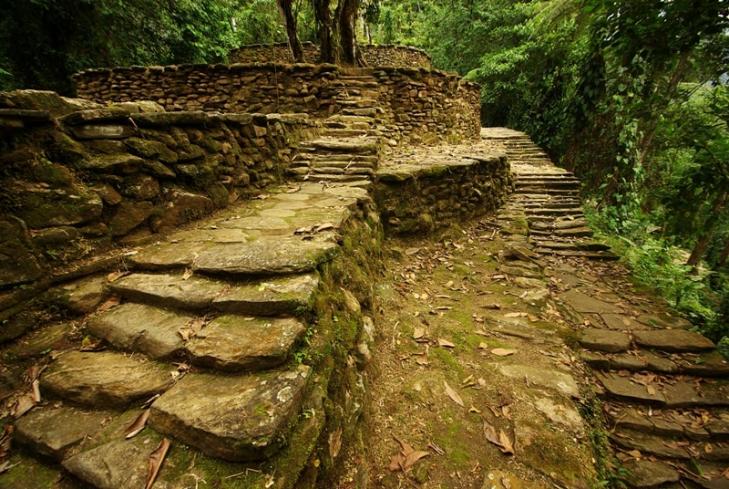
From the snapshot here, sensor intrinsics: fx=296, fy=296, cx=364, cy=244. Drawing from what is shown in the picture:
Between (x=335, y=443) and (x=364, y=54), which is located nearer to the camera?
(x=335, y=443)

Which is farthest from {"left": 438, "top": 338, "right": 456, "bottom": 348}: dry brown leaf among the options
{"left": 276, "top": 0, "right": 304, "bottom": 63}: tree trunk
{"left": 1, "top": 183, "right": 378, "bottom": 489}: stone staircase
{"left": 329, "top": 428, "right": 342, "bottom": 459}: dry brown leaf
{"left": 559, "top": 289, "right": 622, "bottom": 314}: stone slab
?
{"left": 276, "top": 0, "right": 304, "bottom": 63}: tree trunk

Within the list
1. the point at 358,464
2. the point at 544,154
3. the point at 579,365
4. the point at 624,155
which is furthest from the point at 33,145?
the point at 544,154

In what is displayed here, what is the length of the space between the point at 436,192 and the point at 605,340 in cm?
295

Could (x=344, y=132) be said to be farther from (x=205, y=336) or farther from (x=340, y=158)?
(x=205, y=336)

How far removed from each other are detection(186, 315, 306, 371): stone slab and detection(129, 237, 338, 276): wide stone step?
0.35 metres

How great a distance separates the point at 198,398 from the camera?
4.20ft

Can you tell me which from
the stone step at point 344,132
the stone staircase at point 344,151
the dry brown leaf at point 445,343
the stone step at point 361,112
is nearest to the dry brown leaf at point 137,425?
the dry brown leaf at point 445,343

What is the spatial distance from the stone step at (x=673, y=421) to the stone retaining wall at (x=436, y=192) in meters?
3.09

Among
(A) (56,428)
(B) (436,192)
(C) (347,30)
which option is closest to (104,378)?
(A) (56,428)

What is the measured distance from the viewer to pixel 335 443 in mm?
1647

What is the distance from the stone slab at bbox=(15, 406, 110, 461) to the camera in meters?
1.19

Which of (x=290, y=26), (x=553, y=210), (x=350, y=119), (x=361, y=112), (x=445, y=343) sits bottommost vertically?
(x=445, y=343)

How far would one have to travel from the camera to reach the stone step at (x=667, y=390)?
2.72m

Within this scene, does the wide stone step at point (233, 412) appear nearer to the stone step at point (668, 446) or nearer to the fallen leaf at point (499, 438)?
the fallen leaf at point (499, 438)
